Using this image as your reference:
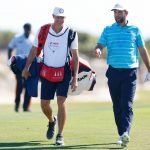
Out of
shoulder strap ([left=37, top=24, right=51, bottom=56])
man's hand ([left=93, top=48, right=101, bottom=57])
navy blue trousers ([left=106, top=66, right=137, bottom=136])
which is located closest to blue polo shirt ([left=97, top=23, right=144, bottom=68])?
navy blue trousers ([left=106, top=66, right=137, bottom=136])

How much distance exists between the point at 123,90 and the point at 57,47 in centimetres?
125

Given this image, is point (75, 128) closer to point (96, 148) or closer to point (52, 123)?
point (52, 123)

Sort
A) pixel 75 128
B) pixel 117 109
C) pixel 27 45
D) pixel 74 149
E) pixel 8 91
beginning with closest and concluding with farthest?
pixel 74 149, pixel 117 109, pixel 75 128, pixel 27 45, pixel 8 91

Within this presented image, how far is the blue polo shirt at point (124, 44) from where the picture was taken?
13031 mm

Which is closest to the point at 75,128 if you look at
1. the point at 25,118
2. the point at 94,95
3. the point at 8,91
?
the point at 25,118

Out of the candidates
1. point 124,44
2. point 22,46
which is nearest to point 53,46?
point 124,44

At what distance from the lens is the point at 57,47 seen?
516 inches

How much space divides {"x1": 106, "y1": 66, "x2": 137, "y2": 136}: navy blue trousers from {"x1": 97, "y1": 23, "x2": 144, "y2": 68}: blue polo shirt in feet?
0.37

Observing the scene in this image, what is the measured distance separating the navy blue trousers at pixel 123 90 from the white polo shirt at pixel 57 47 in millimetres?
762

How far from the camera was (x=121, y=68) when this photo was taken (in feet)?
43.0

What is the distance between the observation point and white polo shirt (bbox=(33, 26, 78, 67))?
42.9 feet

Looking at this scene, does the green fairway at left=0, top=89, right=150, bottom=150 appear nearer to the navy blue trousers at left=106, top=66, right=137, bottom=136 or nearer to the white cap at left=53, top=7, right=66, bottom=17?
the navy blue trousers at left=106, top=66, right=137, bottom=136

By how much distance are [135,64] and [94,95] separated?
29221mm

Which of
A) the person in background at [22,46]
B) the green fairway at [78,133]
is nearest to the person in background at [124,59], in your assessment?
the green fairway at [78,133]
